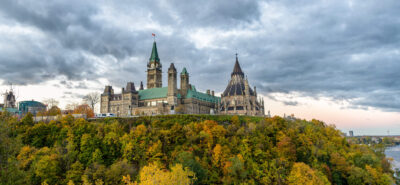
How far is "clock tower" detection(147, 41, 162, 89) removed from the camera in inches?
5906

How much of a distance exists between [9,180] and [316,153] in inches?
2798

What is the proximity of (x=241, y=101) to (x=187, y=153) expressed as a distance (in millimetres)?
58871

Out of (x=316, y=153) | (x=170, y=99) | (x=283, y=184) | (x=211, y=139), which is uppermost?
(x=170, y=99)

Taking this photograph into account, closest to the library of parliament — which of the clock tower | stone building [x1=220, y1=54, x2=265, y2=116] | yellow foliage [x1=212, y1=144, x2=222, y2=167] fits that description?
stone building [x1=220, y1=54, x2=265, y2=116]

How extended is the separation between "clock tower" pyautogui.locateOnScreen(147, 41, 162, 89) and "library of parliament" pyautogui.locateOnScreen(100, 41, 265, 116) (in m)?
16.3

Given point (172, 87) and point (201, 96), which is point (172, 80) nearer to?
point (172, 87)

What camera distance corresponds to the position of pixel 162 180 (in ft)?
118

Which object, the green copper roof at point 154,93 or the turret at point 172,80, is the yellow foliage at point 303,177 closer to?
the turret at point 172,80

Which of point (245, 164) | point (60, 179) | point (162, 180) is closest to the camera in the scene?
point (162, 180)

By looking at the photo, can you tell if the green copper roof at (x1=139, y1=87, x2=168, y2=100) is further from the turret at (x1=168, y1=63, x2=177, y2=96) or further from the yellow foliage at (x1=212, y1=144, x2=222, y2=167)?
the yellow foliage at (x1=212, y1=144, x2=222, y2=167)

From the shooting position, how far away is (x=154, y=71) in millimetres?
151500

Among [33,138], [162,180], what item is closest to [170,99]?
[33,138]

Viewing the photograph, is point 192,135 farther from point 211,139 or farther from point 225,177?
point 225,177

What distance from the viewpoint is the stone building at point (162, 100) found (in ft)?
380
